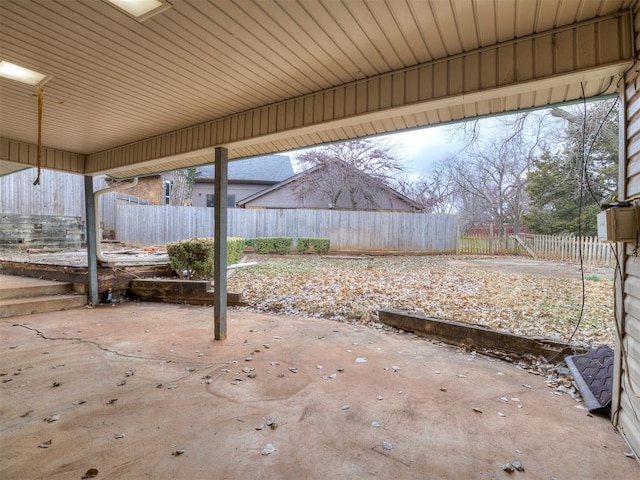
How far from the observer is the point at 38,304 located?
5043 millimetres

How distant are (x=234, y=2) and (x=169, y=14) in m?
0.44

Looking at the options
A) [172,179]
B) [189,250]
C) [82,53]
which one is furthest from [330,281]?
[172,179]

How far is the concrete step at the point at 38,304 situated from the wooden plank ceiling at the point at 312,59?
2.84 metres

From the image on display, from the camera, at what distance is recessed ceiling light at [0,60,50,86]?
258 centimetres

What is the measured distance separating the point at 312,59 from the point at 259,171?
705 inches

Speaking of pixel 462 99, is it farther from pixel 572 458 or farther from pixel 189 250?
pixel 189 250

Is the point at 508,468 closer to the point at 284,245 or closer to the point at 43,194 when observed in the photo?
the point at 284,245

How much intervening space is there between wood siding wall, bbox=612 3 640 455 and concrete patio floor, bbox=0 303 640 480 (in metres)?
0.18

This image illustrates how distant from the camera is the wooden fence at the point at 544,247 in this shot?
358 inches

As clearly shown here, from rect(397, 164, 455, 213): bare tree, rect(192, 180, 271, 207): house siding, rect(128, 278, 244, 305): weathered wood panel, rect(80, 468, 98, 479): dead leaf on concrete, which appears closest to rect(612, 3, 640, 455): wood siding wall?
rect(80, 468, 98, 479): dead leaf on concrete

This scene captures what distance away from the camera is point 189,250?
20.7 ft

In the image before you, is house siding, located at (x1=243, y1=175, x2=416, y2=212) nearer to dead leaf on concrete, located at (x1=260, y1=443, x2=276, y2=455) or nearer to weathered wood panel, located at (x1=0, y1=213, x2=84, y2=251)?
weathered wood panel, located at (x1=0, y1=213, x2=84, y2=251)

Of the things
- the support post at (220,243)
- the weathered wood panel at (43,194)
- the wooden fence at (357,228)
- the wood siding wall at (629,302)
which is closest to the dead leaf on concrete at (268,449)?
the wood siding wall at (629,302)

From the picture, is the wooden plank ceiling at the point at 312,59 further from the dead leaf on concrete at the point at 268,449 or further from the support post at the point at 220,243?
the dead leaf on concrete at the point at 268,449
